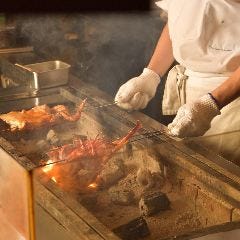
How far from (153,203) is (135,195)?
6.4 inches

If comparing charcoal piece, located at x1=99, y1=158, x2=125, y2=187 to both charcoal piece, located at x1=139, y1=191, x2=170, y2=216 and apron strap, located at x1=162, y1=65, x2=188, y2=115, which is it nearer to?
charcoal piece, located at x1=139, y1=191, x2=170, y2=216

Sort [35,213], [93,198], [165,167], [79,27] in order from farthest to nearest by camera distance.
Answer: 1. [79,27]
2. [165,167]
3. [93,198]
4. [35,213]

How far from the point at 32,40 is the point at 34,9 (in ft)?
2.27

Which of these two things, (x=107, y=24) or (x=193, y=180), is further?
(x=107, y=24)

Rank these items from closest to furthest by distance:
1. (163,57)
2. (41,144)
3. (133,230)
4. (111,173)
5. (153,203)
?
(133,230) < (153,203) < (111,173) < (41,144) < (163,57)

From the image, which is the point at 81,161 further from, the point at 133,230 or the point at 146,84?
the point at 146,84

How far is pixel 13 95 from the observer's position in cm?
337

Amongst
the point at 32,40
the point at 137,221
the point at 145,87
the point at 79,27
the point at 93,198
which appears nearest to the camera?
the point at 137,221

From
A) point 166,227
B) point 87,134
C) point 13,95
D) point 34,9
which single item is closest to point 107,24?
point 34,9

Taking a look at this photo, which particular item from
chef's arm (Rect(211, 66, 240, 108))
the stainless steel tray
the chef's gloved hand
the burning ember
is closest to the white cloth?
chef's arm (Rect(211, 66, 240, 108))

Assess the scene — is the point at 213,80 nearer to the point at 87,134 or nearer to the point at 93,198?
the point at 87,134

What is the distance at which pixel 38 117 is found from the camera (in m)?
3.04

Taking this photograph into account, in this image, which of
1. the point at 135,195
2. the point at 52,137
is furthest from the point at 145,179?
the point at 52,137

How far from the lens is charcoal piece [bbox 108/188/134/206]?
89.4 inches
